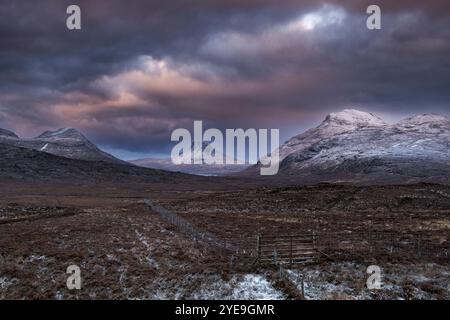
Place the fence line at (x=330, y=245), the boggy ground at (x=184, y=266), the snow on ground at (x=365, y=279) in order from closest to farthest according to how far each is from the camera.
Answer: the snow on ground at (x=365, y=279)
the boggy ground at (x=184, y=266)
the fence line at (x=330, y=245)

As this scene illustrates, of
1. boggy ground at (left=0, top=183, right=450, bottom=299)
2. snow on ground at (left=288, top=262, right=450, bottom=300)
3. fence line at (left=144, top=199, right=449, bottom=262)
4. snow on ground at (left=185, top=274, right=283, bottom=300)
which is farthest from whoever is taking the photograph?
fence line at (left=144, top=199, right=449, bottom=262)

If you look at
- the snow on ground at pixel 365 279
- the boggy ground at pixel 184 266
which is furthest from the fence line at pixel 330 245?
the snow on ground at pixel 365 279

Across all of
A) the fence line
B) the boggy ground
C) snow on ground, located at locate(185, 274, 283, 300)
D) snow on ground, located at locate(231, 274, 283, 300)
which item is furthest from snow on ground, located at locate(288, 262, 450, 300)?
the fence line

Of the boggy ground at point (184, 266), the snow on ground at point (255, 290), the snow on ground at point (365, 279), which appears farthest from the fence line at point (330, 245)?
the snow on ground at point (255, 290)

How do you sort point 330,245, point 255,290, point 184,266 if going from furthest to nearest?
point 330,245 → point 184,266 → point 255,290

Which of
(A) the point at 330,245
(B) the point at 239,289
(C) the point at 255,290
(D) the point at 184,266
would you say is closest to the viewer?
(C) the point at 255,290

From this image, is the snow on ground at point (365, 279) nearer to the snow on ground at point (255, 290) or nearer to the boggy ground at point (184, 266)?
the boggy ground at point (184, 266)

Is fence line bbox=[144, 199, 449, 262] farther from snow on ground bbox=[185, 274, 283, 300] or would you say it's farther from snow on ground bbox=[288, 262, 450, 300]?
snow on ground bbox=[185, 274, 283, 300]

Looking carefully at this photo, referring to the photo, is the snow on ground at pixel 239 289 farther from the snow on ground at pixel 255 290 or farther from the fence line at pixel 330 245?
the fence line at pixel 330 245

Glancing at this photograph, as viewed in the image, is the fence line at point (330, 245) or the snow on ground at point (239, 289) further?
the fence line at point (330, 245)

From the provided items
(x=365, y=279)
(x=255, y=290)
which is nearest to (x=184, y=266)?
(x=255, y=290)

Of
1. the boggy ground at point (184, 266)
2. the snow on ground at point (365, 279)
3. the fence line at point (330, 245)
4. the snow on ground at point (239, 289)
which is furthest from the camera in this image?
the fence line at point (330, 245)

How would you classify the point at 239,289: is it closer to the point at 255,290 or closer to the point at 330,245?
the point at 255,290
